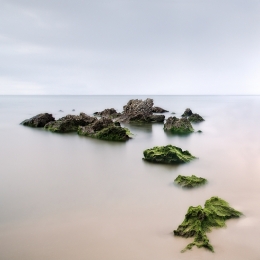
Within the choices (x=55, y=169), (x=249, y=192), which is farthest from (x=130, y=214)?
(x=55, y=169)

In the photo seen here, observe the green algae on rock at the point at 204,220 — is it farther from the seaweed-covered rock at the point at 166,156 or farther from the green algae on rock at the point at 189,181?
the seaweed-covered rock at the point at 166,156

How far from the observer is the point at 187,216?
5.11 metres

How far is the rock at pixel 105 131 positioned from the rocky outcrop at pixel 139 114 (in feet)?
28.7

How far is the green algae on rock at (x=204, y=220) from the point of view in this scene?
14.9 feet

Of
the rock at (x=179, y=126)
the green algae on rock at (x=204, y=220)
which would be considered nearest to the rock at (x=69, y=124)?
the rock at (x=179, y=126)

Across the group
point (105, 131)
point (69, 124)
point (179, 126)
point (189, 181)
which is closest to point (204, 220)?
point (189, 181)

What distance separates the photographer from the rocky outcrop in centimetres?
2561

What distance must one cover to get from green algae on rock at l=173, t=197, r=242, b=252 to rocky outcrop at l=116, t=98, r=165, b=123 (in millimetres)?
19862

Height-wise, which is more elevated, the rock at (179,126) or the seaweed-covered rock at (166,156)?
the rock at (179,126)

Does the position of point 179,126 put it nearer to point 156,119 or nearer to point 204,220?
point 156,119

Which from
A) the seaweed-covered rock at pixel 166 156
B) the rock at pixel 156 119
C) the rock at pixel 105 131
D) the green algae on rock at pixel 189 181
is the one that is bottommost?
the green algae on rock at pixel 189 181

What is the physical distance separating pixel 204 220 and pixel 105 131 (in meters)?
11.0

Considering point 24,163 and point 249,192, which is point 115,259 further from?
point 24,163

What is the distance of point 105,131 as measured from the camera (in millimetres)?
15617
